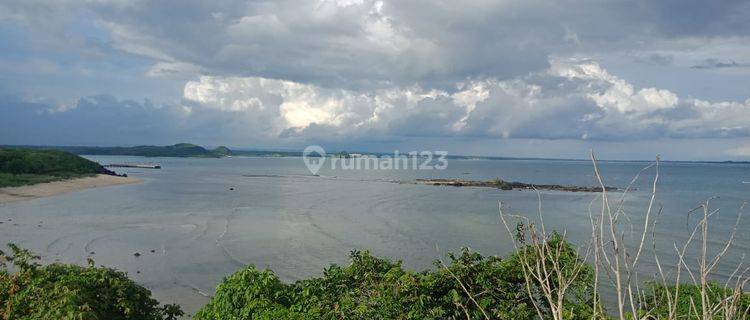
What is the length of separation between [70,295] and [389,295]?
528 centimetres

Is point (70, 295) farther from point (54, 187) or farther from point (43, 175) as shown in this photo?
point (43, 175)

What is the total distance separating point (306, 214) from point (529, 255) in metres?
35.3

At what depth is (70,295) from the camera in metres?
8.78

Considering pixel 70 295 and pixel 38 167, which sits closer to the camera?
pixel 70 295

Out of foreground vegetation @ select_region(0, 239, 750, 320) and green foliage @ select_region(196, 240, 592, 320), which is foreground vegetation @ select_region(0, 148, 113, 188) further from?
green foliage @ select_region(196, 240, 592, 320)

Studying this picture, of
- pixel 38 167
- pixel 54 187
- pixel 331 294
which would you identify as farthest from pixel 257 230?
pixel 38 167

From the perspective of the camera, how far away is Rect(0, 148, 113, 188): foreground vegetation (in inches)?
2442

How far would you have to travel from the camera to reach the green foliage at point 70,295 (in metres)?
8.79

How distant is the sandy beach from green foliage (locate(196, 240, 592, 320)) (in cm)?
4606

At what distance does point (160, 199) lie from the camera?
53344 mm

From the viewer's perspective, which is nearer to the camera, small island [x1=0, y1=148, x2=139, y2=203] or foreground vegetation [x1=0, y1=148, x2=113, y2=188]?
small island [x1=0, y1=148, x2=139, y2=203]

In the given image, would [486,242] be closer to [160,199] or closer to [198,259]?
[198,259]

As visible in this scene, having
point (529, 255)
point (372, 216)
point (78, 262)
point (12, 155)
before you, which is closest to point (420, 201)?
point (372, 216)

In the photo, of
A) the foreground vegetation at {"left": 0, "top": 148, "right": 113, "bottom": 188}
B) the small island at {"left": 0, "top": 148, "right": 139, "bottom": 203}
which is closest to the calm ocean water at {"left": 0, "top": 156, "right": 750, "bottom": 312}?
the small island at {"left": 0, "top": 148, "right": 139, "bottom": 203}
